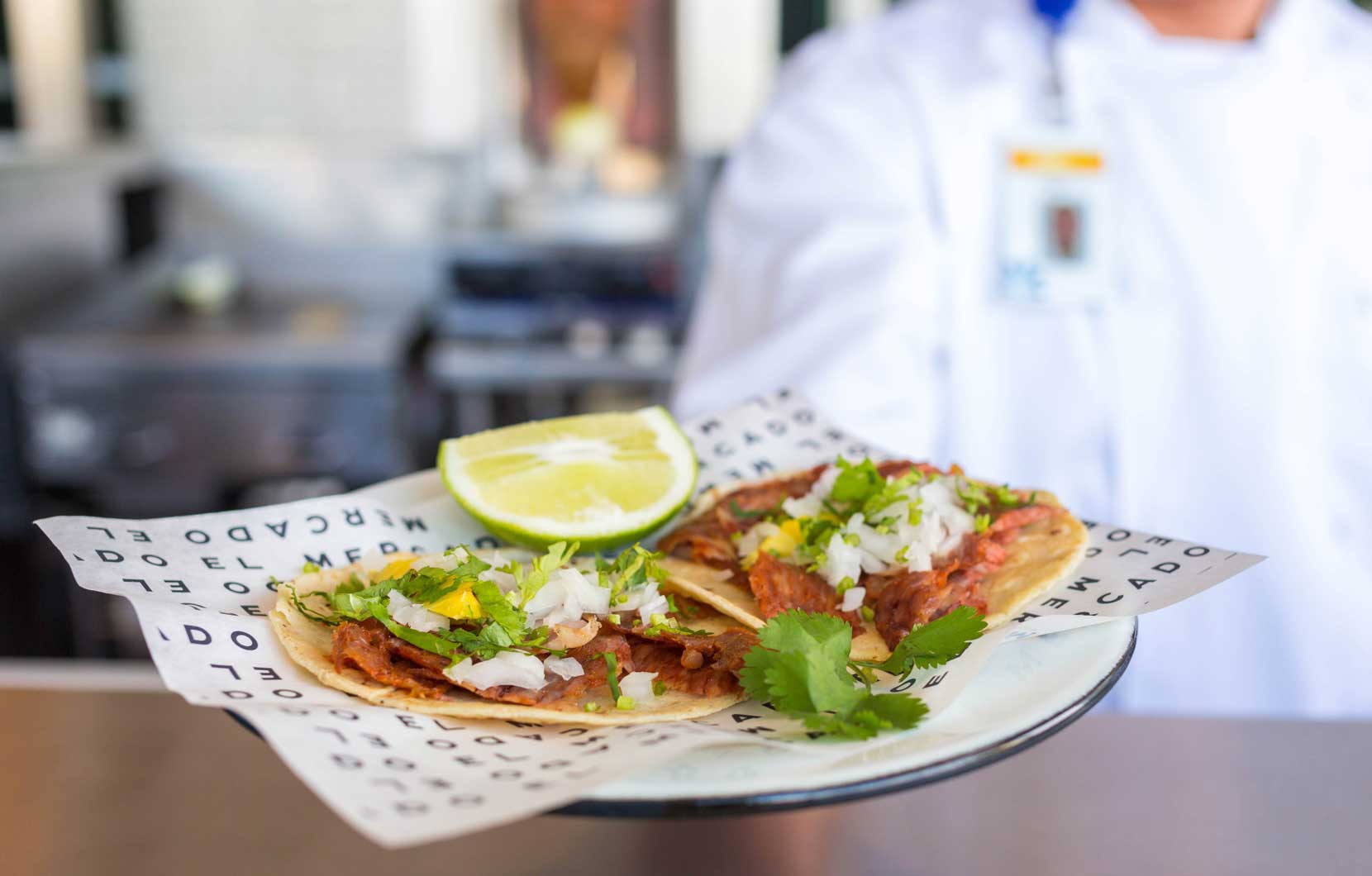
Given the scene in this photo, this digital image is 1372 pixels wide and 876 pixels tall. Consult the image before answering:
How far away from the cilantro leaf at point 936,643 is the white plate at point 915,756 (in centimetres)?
3

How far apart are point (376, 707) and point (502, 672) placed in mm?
98

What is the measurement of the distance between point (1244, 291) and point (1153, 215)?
185 millimetres

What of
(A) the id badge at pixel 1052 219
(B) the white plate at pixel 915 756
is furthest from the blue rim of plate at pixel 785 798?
(A) the id badge at pixel 1052 219

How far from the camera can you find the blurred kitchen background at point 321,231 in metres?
3.69

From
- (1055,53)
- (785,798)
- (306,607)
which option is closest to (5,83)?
(1055,53)

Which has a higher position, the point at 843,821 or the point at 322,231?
the point at 322,231

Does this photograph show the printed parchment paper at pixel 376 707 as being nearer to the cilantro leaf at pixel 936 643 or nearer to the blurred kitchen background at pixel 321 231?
the cilantro leaf at pixel 936 643

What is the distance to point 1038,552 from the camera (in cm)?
116

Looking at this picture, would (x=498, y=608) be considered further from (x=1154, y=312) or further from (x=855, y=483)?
(x=1154, y=312)

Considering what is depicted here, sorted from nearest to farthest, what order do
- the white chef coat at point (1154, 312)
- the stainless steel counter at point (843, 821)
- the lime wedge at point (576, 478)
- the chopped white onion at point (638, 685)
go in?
the chopped white onion at point (638, 685), the stainless steel counter at point (843, 821), the lime wedge at point (576, 478), the white chef coat at point (1154, 312)

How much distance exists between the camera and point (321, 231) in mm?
4562

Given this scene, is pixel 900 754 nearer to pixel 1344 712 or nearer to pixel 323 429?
pixel 1344 712

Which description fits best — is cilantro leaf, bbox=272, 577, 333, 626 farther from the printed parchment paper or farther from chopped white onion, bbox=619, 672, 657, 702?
chopped white onion, bbox=619, 672, 657, 702

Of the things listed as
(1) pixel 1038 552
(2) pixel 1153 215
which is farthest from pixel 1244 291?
(1) pixel 1038 552
